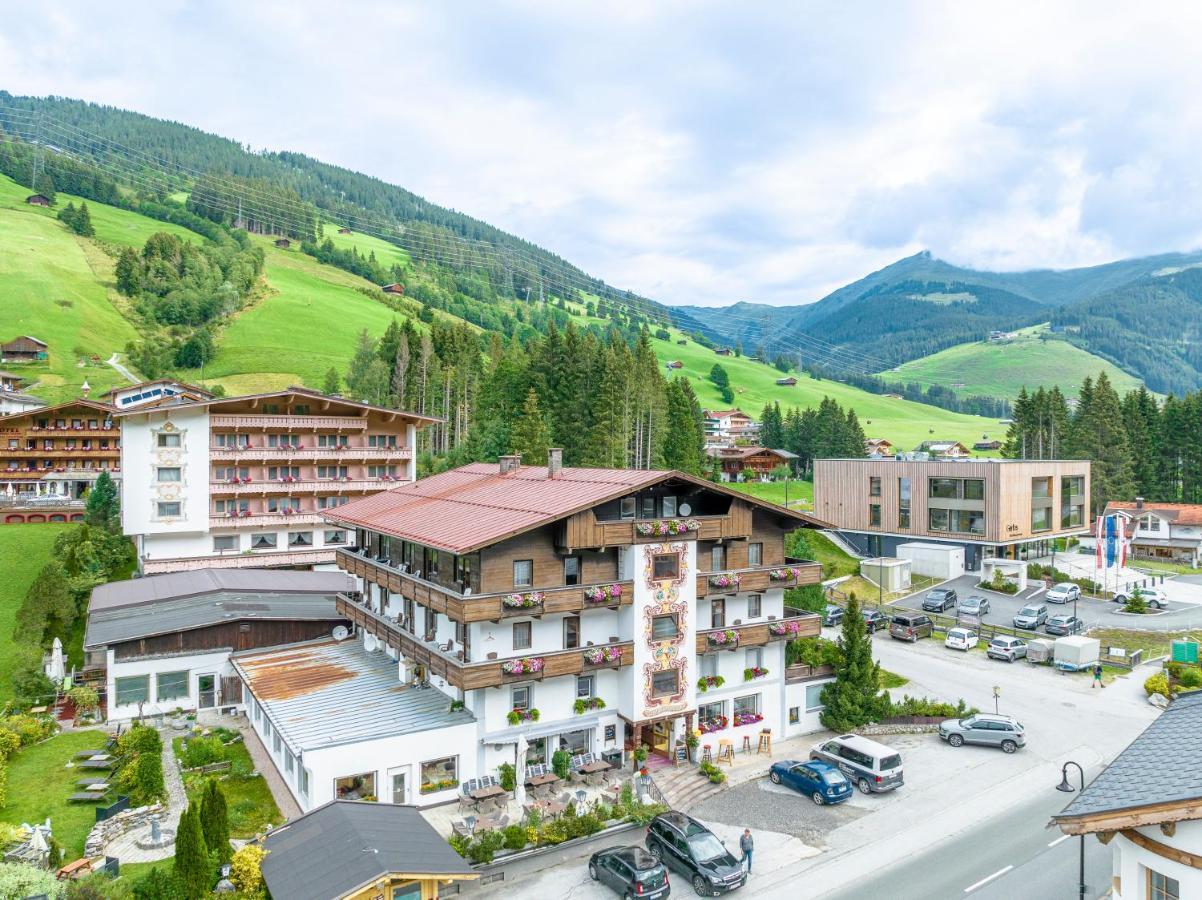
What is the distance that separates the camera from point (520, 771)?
31516mm

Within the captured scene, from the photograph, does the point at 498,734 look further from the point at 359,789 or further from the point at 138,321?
the point at 138,321

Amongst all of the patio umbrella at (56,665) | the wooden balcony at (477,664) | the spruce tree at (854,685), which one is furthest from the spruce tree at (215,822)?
the spruce tree at (854,685)

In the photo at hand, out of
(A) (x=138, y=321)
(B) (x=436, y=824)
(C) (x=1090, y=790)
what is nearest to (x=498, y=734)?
(B) (x=436, y=824)

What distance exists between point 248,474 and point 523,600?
4568 centimetres

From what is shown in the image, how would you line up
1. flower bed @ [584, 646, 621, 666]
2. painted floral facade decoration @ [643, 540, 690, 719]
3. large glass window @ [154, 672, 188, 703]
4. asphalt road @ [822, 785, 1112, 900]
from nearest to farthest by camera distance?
1. asphalt road @ [822, 785, 1112, 900]
2. flower bed @ [584, 646, 621, 666]
3. painted floral facade decoration @ [643, 540, 690, 719]
4. large glass window @ [154, 672, 188, 703]

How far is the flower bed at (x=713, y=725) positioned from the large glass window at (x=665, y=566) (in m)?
7.18

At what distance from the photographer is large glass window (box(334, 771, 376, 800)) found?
95.6ft

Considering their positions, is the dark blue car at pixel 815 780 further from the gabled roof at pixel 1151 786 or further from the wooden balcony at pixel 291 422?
the wooden balcony at pixel 291 422

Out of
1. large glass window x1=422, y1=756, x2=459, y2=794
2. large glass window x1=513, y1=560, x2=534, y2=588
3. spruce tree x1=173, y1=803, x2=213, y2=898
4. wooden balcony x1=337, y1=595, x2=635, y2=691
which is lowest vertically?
large glass window x1=422, y1=756, x2=459, y2=794

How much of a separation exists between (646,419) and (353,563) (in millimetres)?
57749

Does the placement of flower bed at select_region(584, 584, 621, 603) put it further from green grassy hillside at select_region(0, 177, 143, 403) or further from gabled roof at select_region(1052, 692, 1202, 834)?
green grassy hillside at select_region(0, 177, 143, 403)

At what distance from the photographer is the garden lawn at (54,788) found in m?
28.1

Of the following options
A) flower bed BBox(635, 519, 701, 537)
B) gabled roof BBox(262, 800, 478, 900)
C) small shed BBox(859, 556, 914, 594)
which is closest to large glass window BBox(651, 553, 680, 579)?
flower bed BBox(635, 519, 701, 537)

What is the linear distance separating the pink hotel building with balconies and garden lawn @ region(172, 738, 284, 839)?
3038cm
